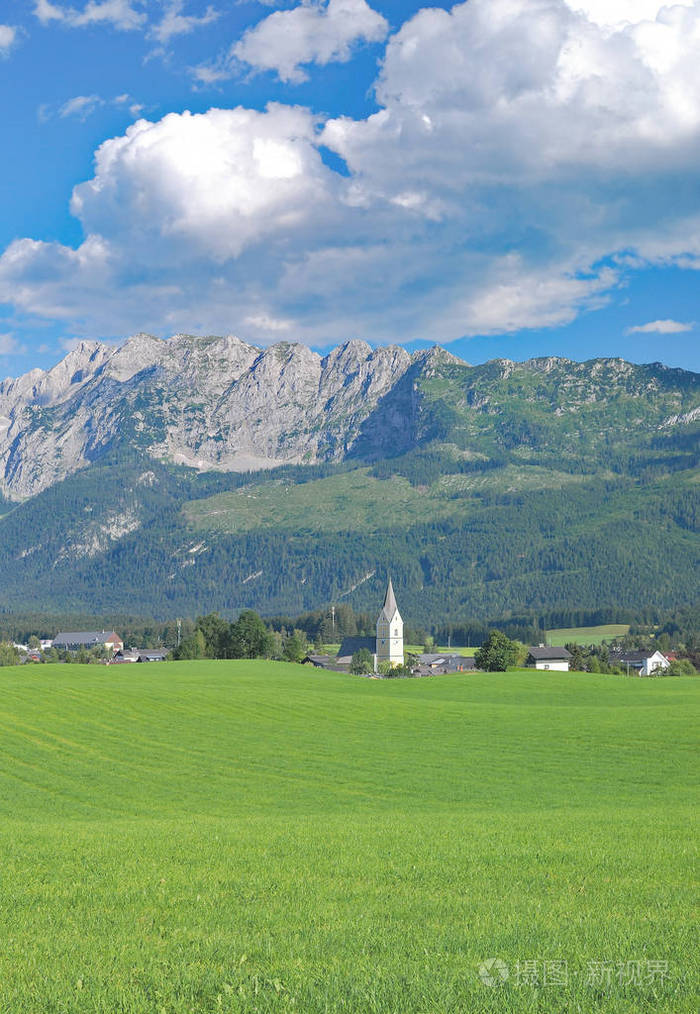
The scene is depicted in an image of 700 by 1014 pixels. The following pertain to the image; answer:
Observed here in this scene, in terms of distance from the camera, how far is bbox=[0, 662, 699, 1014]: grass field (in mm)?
9523

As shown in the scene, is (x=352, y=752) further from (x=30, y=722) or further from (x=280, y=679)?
(x=280, y=679)

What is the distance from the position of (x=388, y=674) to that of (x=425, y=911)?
169 m

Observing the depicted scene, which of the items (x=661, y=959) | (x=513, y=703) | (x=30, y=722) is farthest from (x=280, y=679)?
(x=661, y=959)

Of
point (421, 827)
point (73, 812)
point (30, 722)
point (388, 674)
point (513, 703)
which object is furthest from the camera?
point (388, 674)

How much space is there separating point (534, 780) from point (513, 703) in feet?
154

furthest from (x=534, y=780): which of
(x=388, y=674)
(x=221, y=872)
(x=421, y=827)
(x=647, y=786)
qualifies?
(x=388, y=674)

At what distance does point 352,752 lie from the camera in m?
49.9

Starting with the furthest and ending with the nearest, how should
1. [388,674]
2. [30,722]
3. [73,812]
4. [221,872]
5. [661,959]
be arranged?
[388,674] < [30,722] < [73,812] < [221,872] < [661,959]

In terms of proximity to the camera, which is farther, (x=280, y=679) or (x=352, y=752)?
(x=280, y=679)

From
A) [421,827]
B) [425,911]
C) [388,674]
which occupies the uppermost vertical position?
[425,911]

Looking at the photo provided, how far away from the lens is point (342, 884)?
47.9 ft

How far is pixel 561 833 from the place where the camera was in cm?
2130

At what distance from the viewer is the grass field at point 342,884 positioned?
31.2ft

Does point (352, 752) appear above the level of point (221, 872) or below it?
below
